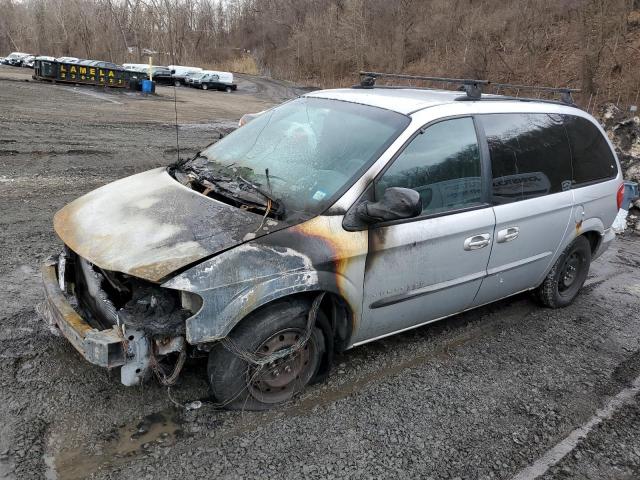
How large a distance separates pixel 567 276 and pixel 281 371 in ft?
10.4

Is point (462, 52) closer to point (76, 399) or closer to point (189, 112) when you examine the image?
point (189, 112)

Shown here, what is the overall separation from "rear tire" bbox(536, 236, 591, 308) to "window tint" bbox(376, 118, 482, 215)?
1.58m

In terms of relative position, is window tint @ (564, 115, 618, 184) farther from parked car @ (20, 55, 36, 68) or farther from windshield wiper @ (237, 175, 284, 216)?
parked car @ (20, 55, 36, 68)

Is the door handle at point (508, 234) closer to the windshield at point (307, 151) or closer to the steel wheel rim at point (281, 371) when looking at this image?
the windshield at point (307, 151)

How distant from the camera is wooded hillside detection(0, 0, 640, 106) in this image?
25.7 m

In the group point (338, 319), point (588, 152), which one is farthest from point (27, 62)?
point (338, 319)

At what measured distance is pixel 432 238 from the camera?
10.9 ft

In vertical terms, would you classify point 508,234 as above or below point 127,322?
above

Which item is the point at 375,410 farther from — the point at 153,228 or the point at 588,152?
the point at 588,152

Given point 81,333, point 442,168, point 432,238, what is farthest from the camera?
point 442,168

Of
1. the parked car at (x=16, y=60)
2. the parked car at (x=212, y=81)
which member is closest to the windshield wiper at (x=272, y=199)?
the parked car at (x=212, y=81)

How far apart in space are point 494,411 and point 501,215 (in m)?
1.34

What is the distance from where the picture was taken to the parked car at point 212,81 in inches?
1548

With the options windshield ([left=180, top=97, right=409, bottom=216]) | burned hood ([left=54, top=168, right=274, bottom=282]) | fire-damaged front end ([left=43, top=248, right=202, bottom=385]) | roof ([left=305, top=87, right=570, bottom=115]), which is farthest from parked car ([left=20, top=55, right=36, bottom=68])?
fire-damaged front end ([left=43, top=248, right=202, bottom=385])
